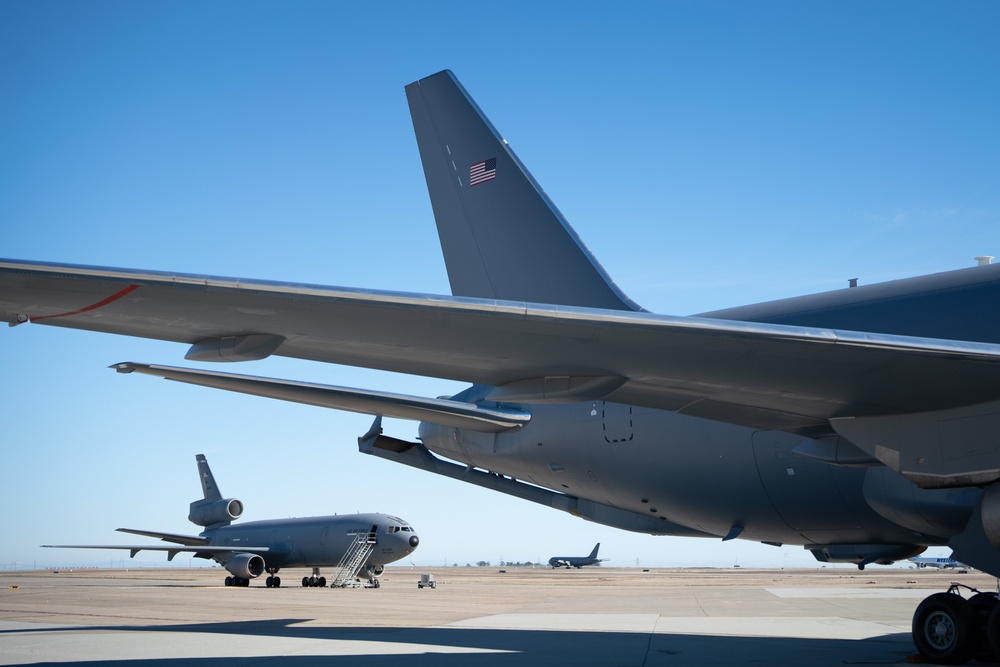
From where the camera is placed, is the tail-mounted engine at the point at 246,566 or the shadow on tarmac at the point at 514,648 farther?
the tail-mounted engine at the point at 246,566


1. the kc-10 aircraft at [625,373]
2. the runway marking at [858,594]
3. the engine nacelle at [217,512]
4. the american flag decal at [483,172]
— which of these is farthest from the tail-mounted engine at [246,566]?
the american flag decal at [483,172]

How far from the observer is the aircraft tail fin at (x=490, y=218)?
1080 cm

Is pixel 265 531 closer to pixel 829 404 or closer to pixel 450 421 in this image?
pixel 450 421

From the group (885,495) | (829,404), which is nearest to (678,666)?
(885,495)

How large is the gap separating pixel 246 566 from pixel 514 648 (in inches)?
1258

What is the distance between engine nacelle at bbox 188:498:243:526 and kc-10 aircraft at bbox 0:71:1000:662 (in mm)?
37325

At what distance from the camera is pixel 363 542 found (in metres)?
38.4

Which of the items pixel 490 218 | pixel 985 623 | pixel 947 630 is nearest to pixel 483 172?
pixel 490 218

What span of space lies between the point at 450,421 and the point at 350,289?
5.54 meters

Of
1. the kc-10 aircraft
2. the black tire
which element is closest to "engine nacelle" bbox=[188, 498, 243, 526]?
the kc-10 aircraft

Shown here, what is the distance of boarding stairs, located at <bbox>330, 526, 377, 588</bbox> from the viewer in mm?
37594

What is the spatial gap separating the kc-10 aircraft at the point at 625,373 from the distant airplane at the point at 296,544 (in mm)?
27437

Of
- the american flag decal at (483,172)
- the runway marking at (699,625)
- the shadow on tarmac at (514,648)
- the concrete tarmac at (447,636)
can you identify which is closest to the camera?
the shadow on tarmac at (514,648)

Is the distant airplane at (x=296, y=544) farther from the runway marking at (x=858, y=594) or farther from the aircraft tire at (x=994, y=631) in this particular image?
the aircraft tire at (x=994, y=631)
